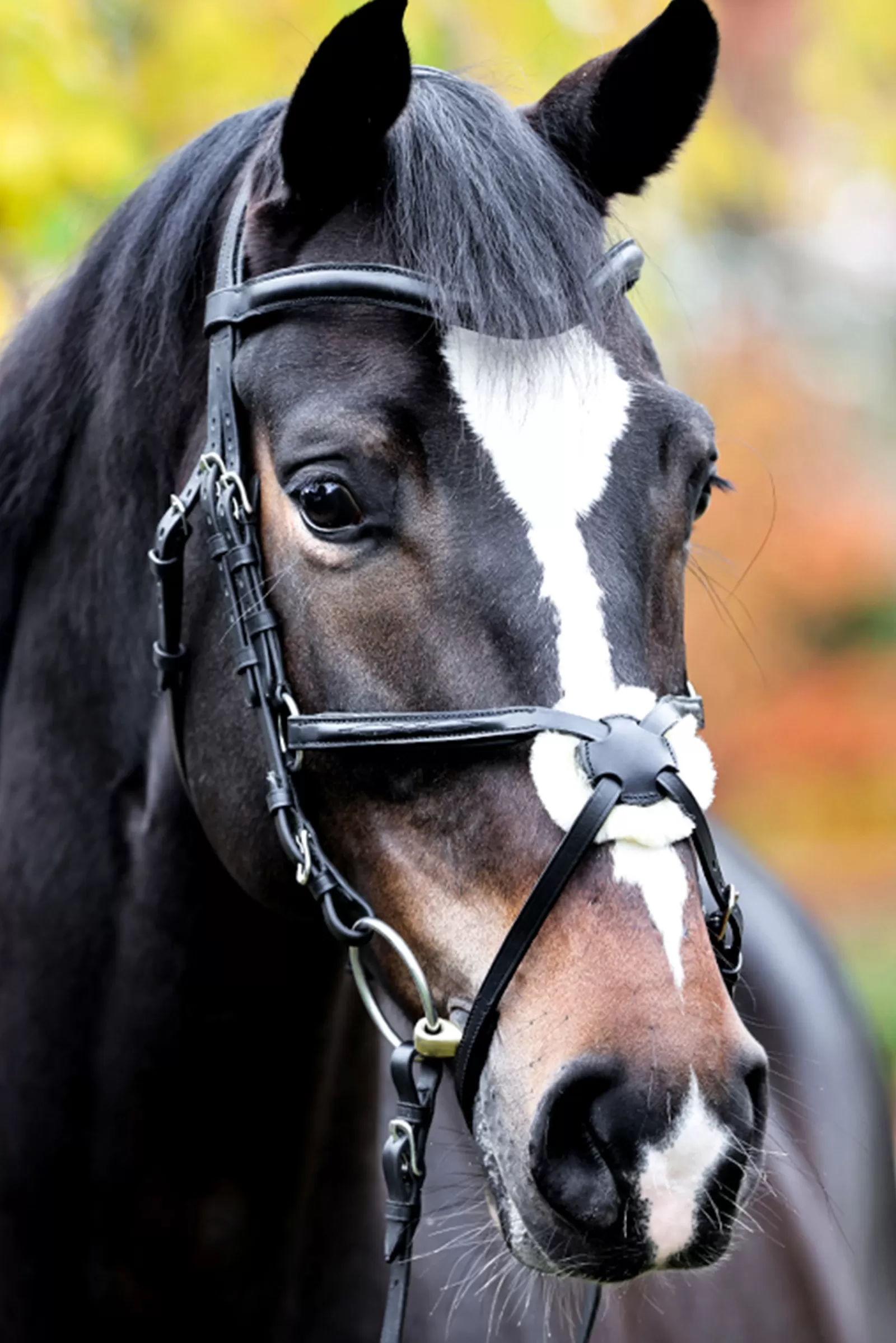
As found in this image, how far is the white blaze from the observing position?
1.69 meters

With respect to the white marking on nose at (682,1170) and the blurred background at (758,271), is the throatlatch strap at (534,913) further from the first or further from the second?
the blurred background at (758,271)

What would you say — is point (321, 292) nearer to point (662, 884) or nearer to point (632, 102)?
point (632, 102)

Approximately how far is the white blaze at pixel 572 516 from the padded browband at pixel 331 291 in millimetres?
86

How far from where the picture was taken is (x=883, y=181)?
7.96 m

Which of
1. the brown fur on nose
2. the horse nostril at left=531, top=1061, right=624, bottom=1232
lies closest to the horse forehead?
the brown fur on nose

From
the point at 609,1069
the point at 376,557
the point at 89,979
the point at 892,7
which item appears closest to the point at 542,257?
the point at 376,557

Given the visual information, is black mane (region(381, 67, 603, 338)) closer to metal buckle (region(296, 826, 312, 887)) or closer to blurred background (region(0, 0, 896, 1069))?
blurred background (region(0, 0, 896, 1069))

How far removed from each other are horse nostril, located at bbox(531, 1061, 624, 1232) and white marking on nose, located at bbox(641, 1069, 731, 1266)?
4cm

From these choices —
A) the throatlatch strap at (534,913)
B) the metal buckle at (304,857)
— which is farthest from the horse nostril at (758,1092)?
the metal buckle at (304,857)

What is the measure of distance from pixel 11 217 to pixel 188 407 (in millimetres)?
2993

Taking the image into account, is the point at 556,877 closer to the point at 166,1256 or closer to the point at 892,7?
the point at 166,1256

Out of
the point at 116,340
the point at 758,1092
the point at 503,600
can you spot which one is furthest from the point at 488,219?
the point at 758,1092

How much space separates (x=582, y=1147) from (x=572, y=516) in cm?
76

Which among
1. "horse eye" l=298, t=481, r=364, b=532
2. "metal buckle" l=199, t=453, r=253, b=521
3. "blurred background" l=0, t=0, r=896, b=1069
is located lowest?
"horse eye" l=298, t=481, r=364, b=532
